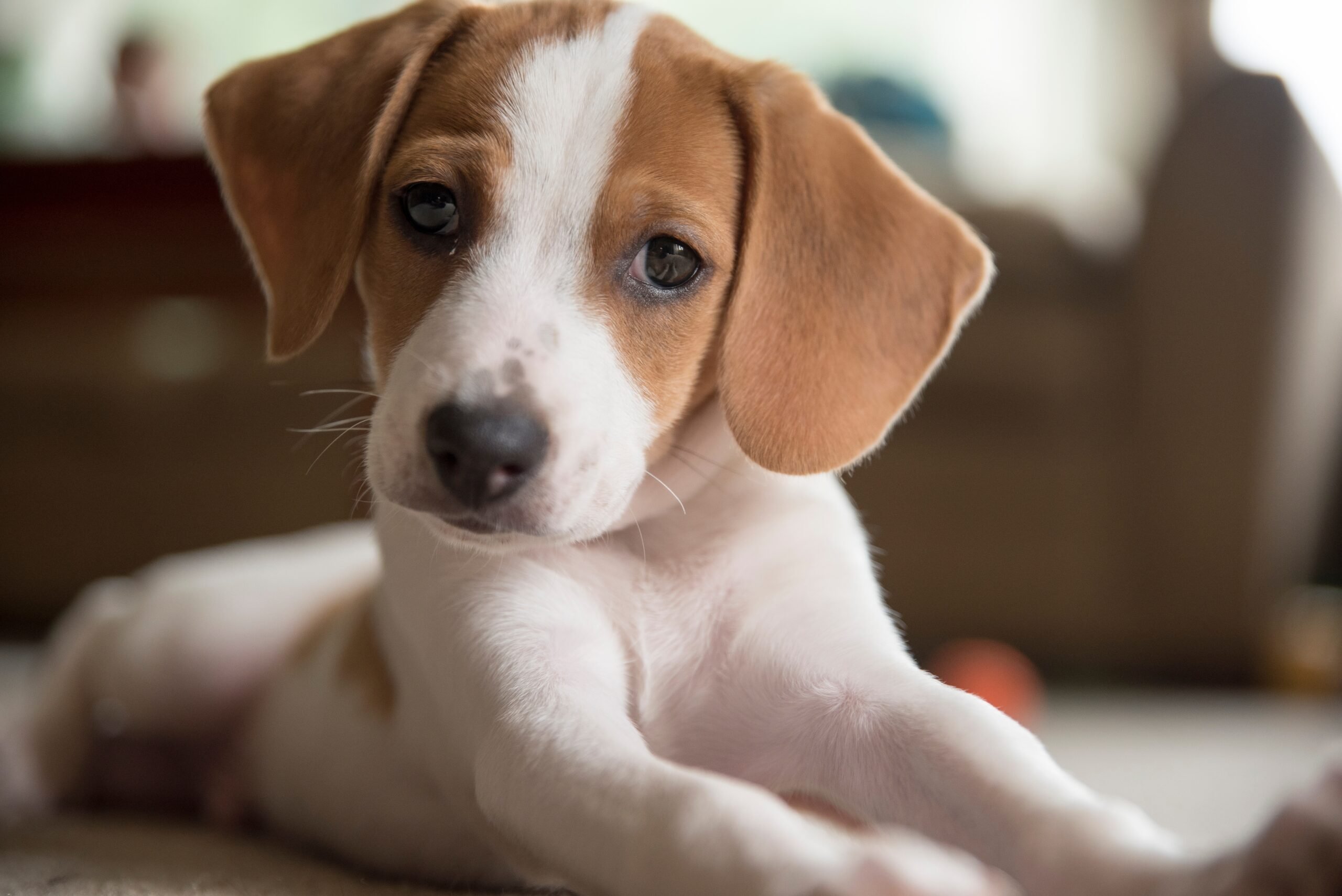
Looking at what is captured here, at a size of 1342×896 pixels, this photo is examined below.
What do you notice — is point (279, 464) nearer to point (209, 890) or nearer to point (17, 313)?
point (17, 313)

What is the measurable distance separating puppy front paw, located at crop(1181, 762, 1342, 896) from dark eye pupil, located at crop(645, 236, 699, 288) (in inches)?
41.9

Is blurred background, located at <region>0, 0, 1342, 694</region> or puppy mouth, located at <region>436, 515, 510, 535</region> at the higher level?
puppy mouth, located at <region>436, 515, 510, 535</region>

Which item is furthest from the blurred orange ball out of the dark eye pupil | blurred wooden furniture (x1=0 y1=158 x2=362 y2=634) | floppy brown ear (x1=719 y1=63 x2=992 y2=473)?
blurred wooden furniture (x1=0 y1=158 x2=362 y2=634)

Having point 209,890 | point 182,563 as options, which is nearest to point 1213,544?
point 182,563

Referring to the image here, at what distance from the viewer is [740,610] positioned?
5.79 feet

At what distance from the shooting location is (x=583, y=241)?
67.1 inches

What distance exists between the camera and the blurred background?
4.42 metres

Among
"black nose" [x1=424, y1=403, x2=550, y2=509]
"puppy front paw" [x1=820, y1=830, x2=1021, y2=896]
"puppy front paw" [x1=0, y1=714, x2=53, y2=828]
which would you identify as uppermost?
"black nose" [x1=424, y1=403, x2=550, y2=509]

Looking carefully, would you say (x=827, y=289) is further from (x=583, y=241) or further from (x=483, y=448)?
(x=483, y=448)

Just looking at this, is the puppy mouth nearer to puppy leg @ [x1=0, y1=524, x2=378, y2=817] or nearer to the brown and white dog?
the brown and white dog

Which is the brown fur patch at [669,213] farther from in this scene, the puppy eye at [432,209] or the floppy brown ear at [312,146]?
the floppy brown ear at [312,146]

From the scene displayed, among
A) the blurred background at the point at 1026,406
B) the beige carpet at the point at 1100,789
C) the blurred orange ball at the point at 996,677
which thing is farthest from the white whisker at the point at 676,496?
the blurred background at the point at 1026,406

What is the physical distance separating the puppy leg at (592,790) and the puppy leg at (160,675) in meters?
0.98

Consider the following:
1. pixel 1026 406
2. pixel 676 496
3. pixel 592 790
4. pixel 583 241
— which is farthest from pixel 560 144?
pixel 1026 406
